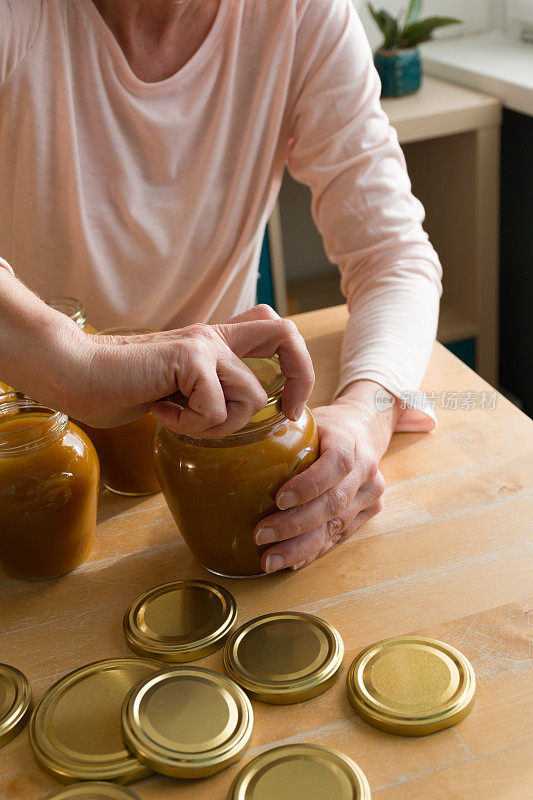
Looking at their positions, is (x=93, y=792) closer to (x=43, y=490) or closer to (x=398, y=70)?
(x=43, y=490)

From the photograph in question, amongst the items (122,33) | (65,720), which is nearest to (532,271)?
(122,33)

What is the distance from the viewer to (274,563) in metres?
0.83

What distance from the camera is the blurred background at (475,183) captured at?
220 centimetres

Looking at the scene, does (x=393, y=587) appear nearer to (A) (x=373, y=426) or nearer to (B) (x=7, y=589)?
(A) (x=373, y=426)

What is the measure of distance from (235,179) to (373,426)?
52 centimetres

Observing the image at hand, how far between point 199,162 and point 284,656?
32.4 inches

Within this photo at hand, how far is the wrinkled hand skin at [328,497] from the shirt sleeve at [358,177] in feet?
0.80

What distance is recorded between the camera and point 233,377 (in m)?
0.75

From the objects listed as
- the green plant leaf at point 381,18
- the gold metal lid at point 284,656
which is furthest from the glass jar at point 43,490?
the green plant leaf at point 381,18

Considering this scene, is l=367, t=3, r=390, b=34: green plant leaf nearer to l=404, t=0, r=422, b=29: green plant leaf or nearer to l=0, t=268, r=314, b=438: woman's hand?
l=404, t=0, r=422, b=29: green plant leaf

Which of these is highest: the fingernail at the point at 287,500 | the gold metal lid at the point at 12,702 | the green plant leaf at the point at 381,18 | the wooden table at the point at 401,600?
the green plant leaf at the point at 381,18

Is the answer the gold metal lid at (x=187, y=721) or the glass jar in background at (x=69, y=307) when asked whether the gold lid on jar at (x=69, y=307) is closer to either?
the glass jar in background at (x=69, y=307)

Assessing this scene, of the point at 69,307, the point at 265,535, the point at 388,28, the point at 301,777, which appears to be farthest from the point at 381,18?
the point at 301,777

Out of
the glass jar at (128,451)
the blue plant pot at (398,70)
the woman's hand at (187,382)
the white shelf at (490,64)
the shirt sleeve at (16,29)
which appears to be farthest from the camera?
the blue plant pot at (398,70)
